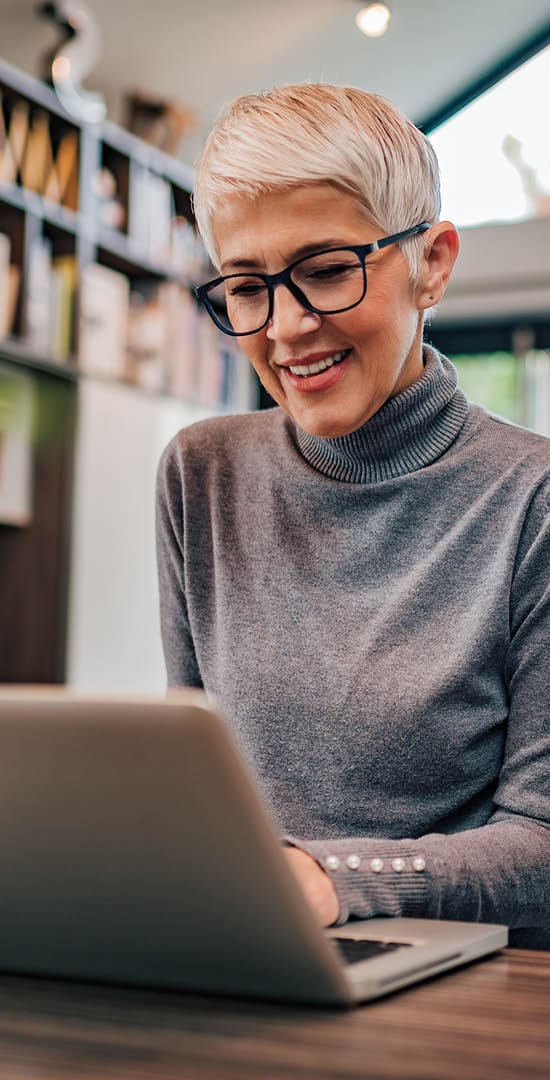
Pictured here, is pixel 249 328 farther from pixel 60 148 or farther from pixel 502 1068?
pixel 60 148

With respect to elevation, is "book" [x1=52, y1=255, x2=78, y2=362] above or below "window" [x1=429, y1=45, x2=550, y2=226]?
below

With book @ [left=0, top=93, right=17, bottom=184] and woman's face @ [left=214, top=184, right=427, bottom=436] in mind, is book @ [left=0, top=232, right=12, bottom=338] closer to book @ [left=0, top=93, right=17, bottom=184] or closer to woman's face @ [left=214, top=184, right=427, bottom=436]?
book @ [left=0, top=93, right=17, bottom=184]

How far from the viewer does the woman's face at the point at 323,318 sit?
122 centimetres

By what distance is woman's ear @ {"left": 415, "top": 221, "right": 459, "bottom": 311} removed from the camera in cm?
131

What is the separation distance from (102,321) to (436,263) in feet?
8.50

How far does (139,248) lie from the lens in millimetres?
4051

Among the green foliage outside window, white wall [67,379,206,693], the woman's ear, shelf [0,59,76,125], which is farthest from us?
the green foliage outside window

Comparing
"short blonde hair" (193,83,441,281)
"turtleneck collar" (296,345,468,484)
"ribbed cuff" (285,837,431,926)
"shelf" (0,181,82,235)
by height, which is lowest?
"ribbed cuff" (285,837,431,926)

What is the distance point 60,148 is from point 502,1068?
3477 mm

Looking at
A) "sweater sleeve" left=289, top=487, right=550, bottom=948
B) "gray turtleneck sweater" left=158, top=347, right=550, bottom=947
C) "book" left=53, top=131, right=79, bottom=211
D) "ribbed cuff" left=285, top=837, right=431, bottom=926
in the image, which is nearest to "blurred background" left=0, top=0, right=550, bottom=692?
"book" left=53, top=131, right=79, bottom=211

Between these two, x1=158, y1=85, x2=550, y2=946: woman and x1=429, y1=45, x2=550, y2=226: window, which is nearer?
x1=158, y1=85, x2=550, y2=946: woman

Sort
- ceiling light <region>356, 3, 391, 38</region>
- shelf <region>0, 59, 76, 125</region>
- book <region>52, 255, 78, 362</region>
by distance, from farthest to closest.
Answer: ceiling light <region>356, 3, 391, 38</region> → book <region>52, 255, 78, 362</region> → shelf <region>0, 59, 76, 125</region>

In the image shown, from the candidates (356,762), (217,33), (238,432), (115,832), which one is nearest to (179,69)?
(217,33)

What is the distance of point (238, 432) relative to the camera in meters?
1.49
